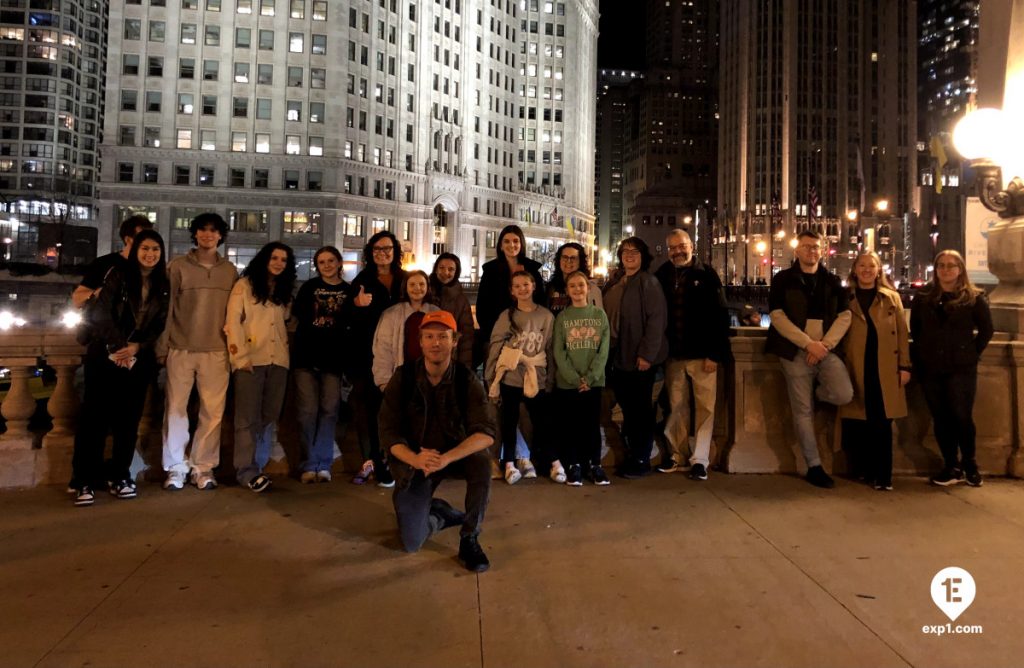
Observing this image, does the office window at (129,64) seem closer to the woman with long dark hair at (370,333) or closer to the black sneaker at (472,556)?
the woman with long dark hair at (370,333)

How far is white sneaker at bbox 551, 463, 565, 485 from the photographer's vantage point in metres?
6.43

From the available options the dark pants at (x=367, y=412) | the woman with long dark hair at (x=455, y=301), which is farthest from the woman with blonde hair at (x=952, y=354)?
the dark pants at (x=367, y=412)

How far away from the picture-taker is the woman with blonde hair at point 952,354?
630 centimetres

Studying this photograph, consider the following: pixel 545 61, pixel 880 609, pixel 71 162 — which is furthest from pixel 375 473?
pixel 71 162

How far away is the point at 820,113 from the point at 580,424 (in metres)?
143

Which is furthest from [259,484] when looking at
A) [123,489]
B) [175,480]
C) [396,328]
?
[396,328]

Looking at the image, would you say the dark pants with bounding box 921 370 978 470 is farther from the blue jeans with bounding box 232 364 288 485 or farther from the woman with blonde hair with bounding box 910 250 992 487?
the blue jeans with bounding box 232 364 288 485

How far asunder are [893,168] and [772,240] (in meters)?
31.2

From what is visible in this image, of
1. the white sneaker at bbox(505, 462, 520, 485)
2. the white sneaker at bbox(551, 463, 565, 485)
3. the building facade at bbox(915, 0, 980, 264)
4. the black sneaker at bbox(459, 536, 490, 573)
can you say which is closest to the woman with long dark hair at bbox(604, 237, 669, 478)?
the white sneaker at bbox(551, 463, 565, 485)

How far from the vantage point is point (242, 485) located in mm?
6297

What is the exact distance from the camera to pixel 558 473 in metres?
6.48

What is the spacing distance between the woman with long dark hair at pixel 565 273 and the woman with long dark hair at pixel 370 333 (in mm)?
1529

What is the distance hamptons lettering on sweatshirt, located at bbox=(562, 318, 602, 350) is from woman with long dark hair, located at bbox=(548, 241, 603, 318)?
0.35 metres

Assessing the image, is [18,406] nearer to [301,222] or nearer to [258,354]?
[258,354]
